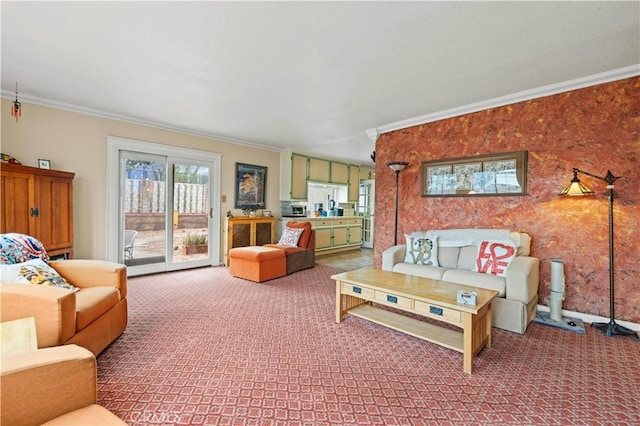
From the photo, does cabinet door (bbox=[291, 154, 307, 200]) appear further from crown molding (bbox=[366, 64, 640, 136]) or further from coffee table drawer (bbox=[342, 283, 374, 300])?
coffee table drawer (bbox=[342, 283, 374, 300])

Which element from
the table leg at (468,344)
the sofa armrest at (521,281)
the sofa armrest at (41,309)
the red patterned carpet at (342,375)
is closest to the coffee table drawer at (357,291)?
the red patterned carpet at (342,375)

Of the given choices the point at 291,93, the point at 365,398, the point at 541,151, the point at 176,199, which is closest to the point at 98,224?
the point at 176,199

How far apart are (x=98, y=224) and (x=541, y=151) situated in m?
5.70

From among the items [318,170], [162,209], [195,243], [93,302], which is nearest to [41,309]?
[93,302]

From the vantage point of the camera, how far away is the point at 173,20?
198cm

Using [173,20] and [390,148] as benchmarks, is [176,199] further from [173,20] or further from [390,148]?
[390,148]

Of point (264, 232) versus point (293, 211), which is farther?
point (293, 211)

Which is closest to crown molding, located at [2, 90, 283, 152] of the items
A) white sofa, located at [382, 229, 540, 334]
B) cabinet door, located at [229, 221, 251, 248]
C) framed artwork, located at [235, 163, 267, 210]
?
framed artwork, located at [235, 163, 267, 210]

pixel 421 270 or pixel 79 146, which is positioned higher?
pixel 79 146

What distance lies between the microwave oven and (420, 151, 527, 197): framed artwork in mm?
3150

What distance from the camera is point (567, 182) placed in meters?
2.99

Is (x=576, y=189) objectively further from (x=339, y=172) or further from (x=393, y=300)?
(x=339, y=172)

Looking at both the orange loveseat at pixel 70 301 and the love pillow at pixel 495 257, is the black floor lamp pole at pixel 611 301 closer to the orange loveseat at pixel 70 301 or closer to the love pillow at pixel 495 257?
the love pillow at pixel 495 257

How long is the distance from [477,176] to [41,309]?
13.9 feet
